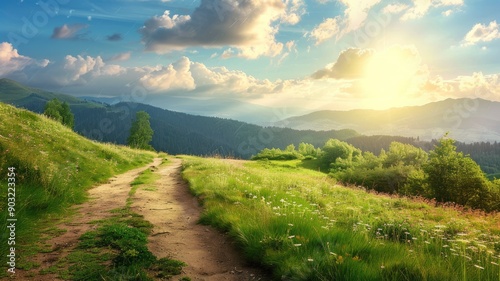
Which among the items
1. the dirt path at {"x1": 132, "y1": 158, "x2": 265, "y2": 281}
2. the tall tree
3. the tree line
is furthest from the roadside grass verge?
the tall tree

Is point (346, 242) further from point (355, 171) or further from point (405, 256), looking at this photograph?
point (355, 171)

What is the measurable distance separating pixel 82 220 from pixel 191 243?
151 inches

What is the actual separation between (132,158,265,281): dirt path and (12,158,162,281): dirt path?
1072 millimetres

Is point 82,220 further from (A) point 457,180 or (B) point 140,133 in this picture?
(B) point 140,133

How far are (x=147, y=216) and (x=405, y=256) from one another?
7846 mm

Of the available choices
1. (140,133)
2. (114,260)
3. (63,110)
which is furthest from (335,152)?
(63,110)

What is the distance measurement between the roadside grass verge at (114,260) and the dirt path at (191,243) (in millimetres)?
430

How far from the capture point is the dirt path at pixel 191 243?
21.0 feet

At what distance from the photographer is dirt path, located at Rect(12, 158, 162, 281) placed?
5991 mm

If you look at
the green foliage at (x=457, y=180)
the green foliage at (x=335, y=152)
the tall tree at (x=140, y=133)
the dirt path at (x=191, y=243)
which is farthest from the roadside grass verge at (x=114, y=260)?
the tall tree at (x=140, y=133)

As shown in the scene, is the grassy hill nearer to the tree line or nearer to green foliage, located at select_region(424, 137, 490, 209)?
the tree line

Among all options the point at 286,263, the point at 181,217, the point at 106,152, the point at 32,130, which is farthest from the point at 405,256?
the point at 106,152

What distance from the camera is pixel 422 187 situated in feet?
97.4

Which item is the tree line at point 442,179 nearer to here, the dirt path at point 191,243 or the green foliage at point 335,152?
the green foliage at point 335,152
